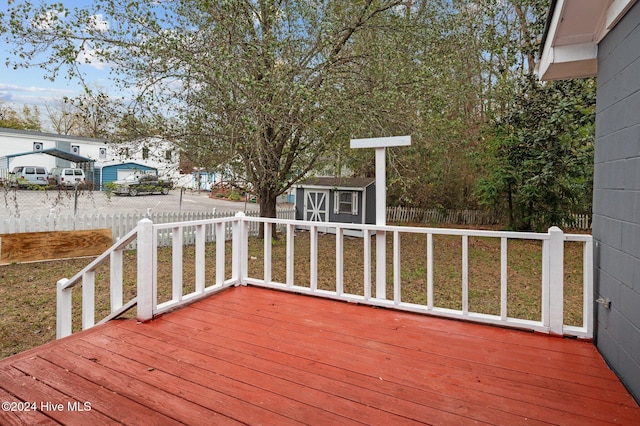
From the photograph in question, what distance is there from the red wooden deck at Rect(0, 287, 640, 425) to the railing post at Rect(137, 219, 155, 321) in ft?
0.40

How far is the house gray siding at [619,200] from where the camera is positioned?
6.45ft

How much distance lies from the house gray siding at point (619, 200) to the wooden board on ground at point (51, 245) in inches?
299

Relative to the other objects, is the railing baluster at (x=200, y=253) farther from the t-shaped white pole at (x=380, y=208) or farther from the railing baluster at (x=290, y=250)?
the t-shaped white pole at (x=380, y=208)

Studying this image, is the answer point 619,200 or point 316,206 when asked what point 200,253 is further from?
point 316,206

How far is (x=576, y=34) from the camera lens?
2.59 metres

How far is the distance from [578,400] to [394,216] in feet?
40.2

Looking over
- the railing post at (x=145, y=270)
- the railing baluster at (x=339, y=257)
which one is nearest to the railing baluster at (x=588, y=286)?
the railing baluster at (x=339, y=257)

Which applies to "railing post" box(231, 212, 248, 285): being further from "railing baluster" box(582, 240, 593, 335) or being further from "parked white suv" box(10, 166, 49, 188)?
"parked white suv" box(10, 166, 49, 188)

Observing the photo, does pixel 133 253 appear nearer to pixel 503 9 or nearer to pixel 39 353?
pixel 39 353

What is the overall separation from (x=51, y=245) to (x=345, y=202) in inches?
265

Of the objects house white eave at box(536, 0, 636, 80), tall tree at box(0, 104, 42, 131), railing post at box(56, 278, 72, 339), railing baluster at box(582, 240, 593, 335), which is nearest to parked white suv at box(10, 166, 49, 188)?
tall tree at box(0, 104, 42, 131)

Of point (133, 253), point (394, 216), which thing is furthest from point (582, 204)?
point (133, 253)

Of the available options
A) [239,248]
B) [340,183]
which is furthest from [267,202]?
[239,248]

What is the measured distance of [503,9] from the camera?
820cm
